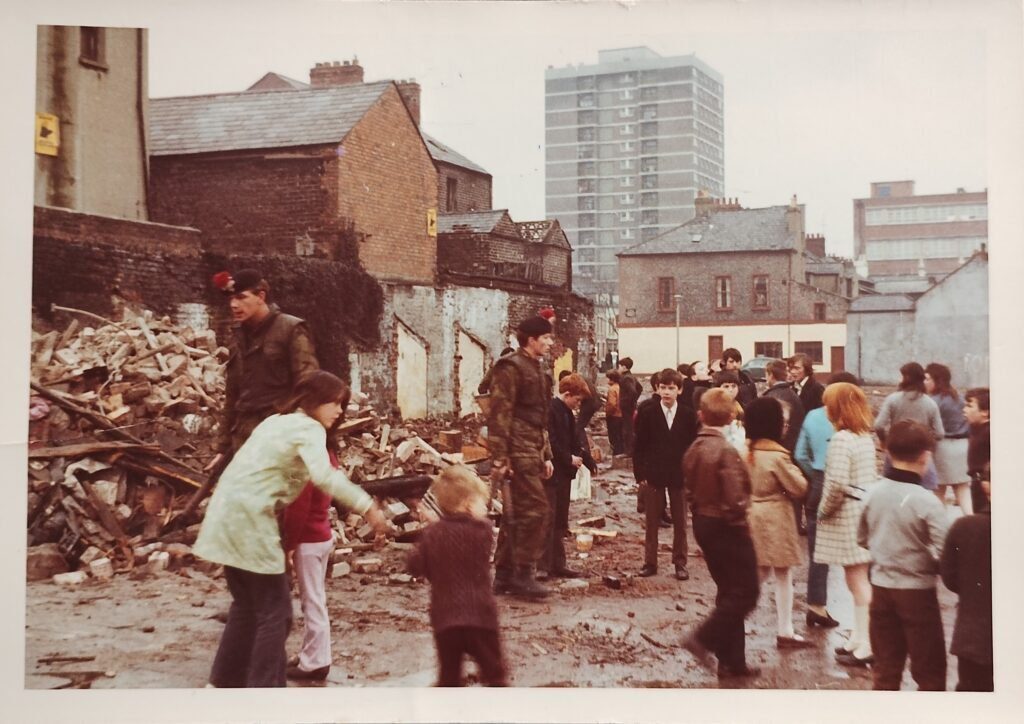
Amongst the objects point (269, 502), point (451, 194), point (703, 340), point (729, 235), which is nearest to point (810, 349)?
point (703, 340)

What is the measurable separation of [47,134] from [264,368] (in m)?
1.70

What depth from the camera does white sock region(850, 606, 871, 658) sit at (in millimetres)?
4402

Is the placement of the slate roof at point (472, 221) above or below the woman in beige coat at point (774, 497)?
above

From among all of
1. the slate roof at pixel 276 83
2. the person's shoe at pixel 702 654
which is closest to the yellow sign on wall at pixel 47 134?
the slate roof at pixel 276 83

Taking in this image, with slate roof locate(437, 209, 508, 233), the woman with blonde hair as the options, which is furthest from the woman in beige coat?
slate roof locate(437, 209, 508, 233)

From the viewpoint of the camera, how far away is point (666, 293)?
506cm

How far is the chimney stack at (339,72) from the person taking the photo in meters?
4.79

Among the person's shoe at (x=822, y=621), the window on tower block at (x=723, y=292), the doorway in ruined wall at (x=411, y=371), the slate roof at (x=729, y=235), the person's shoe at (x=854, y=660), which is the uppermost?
the slate roof at (x=729, y=235)

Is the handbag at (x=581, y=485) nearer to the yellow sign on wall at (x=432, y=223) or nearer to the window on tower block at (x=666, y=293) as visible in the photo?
the window on tower block at (x=666, y=293)

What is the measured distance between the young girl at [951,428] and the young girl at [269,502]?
2.76 m

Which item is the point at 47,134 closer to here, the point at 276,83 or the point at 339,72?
the point at 276,83

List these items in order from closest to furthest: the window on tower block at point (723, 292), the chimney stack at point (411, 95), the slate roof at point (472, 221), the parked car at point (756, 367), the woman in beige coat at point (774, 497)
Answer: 1. the woman in beige coat at point (774, 497)
2. the parked car at point (756, 367)
3. the chimney stack at point (411, 95)
4. the slate roof at point (472, 221)
5. the window on tower block at point (723, 292)

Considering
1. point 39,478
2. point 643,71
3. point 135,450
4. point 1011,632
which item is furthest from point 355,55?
point 1011,632

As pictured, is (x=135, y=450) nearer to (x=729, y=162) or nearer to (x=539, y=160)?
(x=539, y=160)
